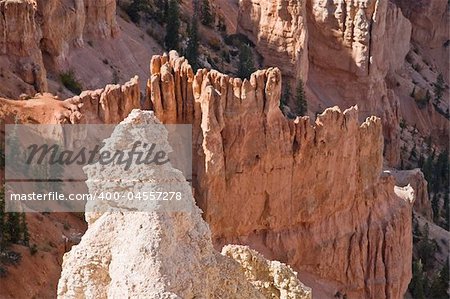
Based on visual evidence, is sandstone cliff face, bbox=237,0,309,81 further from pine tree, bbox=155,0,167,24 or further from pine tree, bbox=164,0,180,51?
pine tree, bbox=155,0,167,24

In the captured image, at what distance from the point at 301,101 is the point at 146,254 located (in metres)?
27.0

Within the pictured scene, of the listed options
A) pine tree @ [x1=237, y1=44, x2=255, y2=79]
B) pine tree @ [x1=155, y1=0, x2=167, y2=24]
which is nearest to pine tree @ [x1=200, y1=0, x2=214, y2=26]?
pine tree @ [x1=155, y1=0, x2=167, y2=24]

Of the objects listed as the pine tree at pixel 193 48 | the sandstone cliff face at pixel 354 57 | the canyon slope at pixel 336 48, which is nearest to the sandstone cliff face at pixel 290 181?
the pine tree at pixel 193 48

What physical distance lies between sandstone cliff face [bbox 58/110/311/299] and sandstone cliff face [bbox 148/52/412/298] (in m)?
9.66

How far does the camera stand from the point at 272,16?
119 feet

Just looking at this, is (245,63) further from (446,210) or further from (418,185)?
(446,210)

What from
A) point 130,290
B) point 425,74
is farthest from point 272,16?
point 130,290

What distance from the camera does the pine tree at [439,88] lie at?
50.7 meters

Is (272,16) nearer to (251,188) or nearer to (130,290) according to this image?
(251,188)

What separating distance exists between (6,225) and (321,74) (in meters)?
26.5

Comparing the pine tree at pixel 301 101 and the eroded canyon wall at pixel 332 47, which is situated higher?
the eroded canyon wall at pixel 332 47

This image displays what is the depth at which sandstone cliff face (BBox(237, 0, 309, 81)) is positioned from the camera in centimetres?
3566

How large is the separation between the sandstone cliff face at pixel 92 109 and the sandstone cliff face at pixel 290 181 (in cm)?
60

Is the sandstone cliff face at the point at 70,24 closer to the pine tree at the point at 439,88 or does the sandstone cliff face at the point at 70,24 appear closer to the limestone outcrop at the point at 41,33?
the limestone outcrop at the point at 41,33
